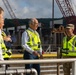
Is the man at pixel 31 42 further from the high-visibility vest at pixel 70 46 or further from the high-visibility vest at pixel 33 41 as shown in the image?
the high-visibility vest at pixel 70 46

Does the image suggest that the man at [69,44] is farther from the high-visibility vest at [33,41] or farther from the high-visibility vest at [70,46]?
the high-visibility vest at [33,41]

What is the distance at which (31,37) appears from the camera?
24.2ft

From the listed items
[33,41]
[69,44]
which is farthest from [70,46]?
[33,41]

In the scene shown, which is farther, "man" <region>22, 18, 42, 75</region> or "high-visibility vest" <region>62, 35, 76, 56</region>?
"high-visibility vest" <region>62, 35, 76, 56</region>

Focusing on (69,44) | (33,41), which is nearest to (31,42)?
(33,41)

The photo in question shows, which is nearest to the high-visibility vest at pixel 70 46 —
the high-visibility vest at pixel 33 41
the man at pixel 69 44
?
the man at pixel 69 44

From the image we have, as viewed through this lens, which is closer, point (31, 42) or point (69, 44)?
point (31, 42)

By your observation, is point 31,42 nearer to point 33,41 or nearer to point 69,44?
point 33,41

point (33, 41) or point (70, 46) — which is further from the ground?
point (33, 41)

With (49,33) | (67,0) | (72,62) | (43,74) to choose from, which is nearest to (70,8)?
(67,0)

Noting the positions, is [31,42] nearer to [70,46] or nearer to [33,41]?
[33,41]

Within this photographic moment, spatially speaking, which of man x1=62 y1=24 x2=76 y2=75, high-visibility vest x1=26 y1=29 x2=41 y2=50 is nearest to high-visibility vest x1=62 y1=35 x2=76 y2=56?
man x1=62 y1=24 x2=76 y2=75

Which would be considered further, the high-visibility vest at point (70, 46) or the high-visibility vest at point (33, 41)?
the high-visibility vest at point (70, 46)

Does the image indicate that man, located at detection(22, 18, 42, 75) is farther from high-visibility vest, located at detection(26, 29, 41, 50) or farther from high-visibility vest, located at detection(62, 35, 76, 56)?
high-visibility vest, located at detection(62, 35, 76, 56)
